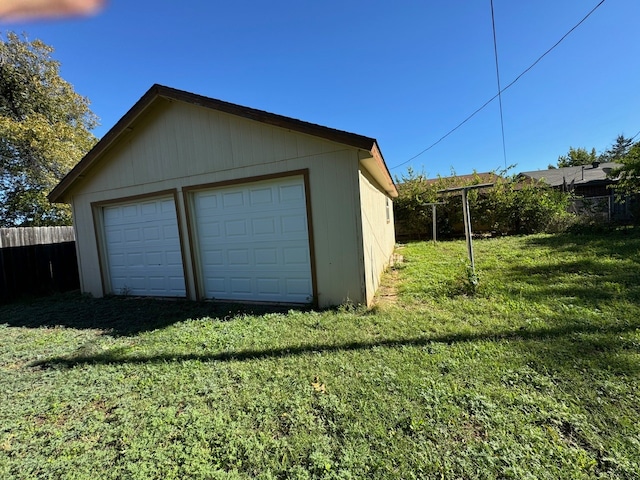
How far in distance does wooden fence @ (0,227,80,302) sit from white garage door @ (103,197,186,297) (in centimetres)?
246

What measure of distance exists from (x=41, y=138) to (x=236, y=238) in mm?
12282

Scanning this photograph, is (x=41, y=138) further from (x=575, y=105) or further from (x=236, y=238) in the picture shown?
(x=575, y=105)

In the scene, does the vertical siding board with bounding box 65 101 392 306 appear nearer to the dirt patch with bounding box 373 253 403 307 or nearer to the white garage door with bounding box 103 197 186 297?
the white garage door with bounding box 103 197 186 297

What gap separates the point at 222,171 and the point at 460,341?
489 cm

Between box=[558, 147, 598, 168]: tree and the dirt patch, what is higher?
box=[558, 147, 598, 168]: tree

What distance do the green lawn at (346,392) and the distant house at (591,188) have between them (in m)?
10.7

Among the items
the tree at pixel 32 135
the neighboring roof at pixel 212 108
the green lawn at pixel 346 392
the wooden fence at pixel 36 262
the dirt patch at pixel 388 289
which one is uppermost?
the tree at pixel 32 135

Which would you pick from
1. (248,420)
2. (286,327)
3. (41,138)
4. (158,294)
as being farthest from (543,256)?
(41,138)

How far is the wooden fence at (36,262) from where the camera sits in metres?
7.17

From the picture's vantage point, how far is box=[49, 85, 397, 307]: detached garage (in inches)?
189

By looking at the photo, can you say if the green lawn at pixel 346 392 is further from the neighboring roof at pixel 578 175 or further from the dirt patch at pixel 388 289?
the neighboring roof at pixel 578 175

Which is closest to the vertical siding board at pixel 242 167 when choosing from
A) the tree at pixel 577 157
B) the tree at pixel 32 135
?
the tree at pixel 32 135

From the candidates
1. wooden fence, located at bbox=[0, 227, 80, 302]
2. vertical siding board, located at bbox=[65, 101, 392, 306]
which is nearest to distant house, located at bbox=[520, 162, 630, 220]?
vertical siding board, located at bbox=[65, 101, 392, 306]

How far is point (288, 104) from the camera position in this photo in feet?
38.6
